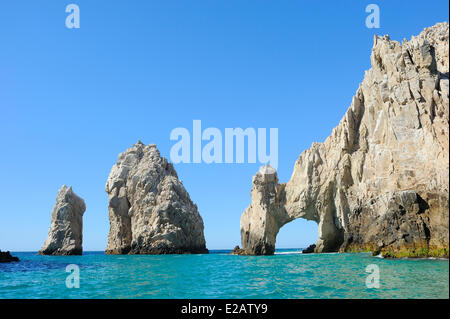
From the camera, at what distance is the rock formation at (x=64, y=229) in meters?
81.8

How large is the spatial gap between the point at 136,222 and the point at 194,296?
210 feet

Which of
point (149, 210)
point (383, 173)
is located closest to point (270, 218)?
point (383, 173)

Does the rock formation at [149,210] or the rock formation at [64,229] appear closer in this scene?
the rock formation at [149,210]

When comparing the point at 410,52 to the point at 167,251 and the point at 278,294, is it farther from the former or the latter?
the point at 167,251

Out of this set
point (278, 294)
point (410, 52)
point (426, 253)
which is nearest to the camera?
point (278, 294)

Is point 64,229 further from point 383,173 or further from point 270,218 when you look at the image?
point 383,173

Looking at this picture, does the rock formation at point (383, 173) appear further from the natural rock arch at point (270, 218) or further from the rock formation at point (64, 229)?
the rock formation at point (64, 229)

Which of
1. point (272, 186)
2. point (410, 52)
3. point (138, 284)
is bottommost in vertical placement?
point (138, 284)

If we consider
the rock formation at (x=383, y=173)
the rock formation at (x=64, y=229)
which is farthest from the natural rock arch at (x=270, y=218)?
the rock formation at (x=64, y=229)

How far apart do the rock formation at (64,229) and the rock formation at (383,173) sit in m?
42.4

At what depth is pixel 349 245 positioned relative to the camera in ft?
164
